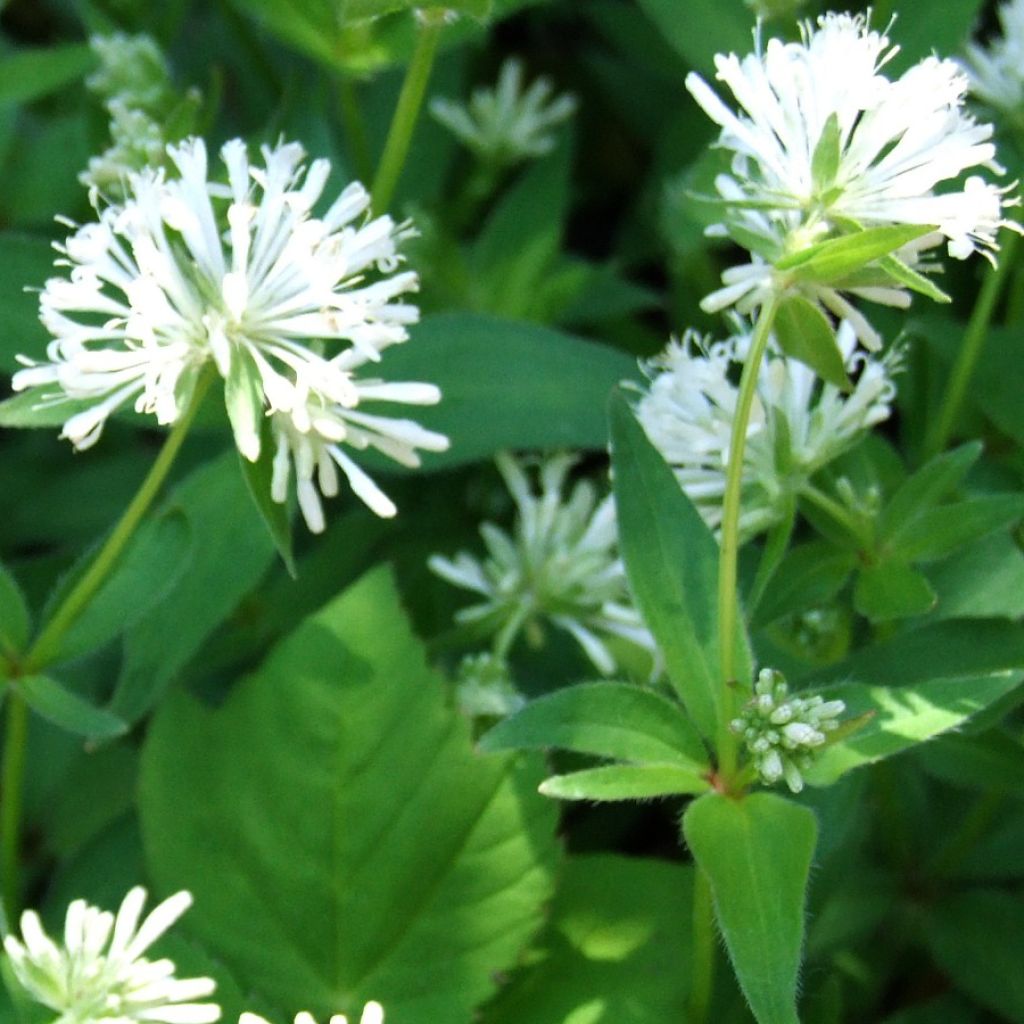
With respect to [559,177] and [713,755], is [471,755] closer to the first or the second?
[713,755]

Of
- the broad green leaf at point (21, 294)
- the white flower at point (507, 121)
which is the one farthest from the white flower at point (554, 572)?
the white flower at point (507, 121)

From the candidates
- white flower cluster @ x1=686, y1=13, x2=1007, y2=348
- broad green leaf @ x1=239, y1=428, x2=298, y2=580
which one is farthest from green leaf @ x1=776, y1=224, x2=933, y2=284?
broad green leaf @ x1=239, y1=428, x2=298, y2=580

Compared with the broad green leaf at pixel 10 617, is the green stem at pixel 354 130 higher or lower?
higher

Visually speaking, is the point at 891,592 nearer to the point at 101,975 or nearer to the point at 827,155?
the point at 827,155

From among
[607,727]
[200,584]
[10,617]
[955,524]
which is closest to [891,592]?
[955,524]

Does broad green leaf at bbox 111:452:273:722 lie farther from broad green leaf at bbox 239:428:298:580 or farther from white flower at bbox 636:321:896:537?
white flower at bbox 636:321:896:537

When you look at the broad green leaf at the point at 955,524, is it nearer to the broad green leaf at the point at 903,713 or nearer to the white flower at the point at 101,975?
the broad green leaf at the point at 903,713
